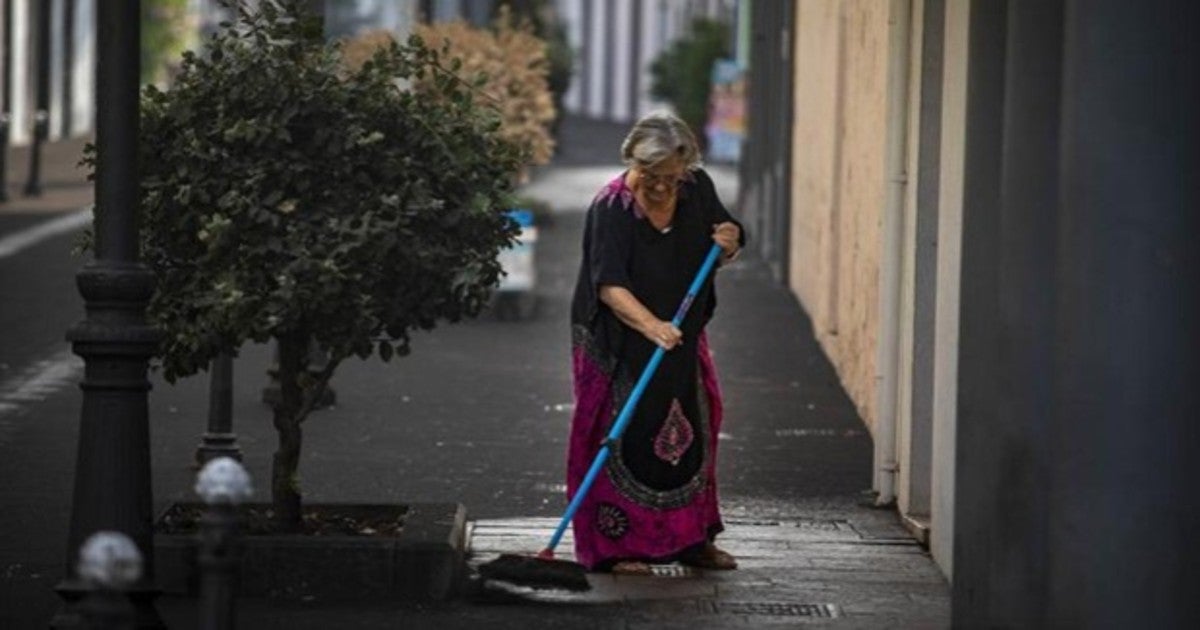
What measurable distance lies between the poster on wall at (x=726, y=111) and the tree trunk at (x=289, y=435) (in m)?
28.5

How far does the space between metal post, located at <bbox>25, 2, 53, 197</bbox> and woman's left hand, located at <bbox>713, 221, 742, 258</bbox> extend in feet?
81.9

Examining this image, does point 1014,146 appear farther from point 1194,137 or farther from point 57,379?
point 57,379

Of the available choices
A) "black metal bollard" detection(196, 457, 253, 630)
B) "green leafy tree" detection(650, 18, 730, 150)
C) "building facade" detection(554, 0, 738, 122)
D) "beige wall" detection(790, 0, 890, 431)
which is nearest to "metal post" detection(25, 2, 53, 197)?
"green leafy tree" detection(650, 18, 730, 150)

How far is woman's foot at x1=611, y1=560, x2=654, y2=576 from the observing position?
11.1 metres

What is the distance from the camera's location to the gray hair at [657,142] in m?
10.8

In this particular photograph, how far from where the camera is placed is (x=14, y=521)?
39.7 feet

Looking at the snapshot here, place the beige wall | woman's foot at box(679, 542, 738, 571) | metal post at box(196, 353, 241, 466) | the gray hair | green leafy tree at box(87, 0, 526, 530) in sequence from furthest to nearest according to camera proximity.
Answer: the beige wall < metal post at box(196, 353, 241, 466) < woman's foot at box(679, 542, 738, 571) < the gray hair < green leafy tree at box(87, 0, 526, 530)

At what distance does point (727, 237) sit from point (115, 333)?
2.48 m

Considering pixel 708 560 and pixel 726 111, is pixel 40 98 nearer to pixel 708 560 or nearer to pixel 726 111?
pixel 726 111

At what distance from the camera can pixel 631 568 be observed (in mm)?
11148

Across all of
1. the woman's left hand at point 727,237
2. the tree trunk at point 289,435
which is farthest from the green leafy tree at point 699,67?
the tree trunk at point 289,435

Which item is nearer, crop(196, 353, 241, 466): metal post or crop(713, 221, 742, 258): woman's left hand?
crop(713, 221, 742, 258): woman's left hand

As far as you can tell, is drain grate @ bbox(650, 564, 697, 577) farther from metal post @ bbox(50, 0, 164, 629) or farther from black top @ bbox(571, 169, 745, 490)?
metal post @ bbox(50, 0, 164, 629)

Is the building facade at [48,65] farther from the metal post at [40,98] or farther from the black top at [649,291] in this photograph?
the black top at [649,291]
